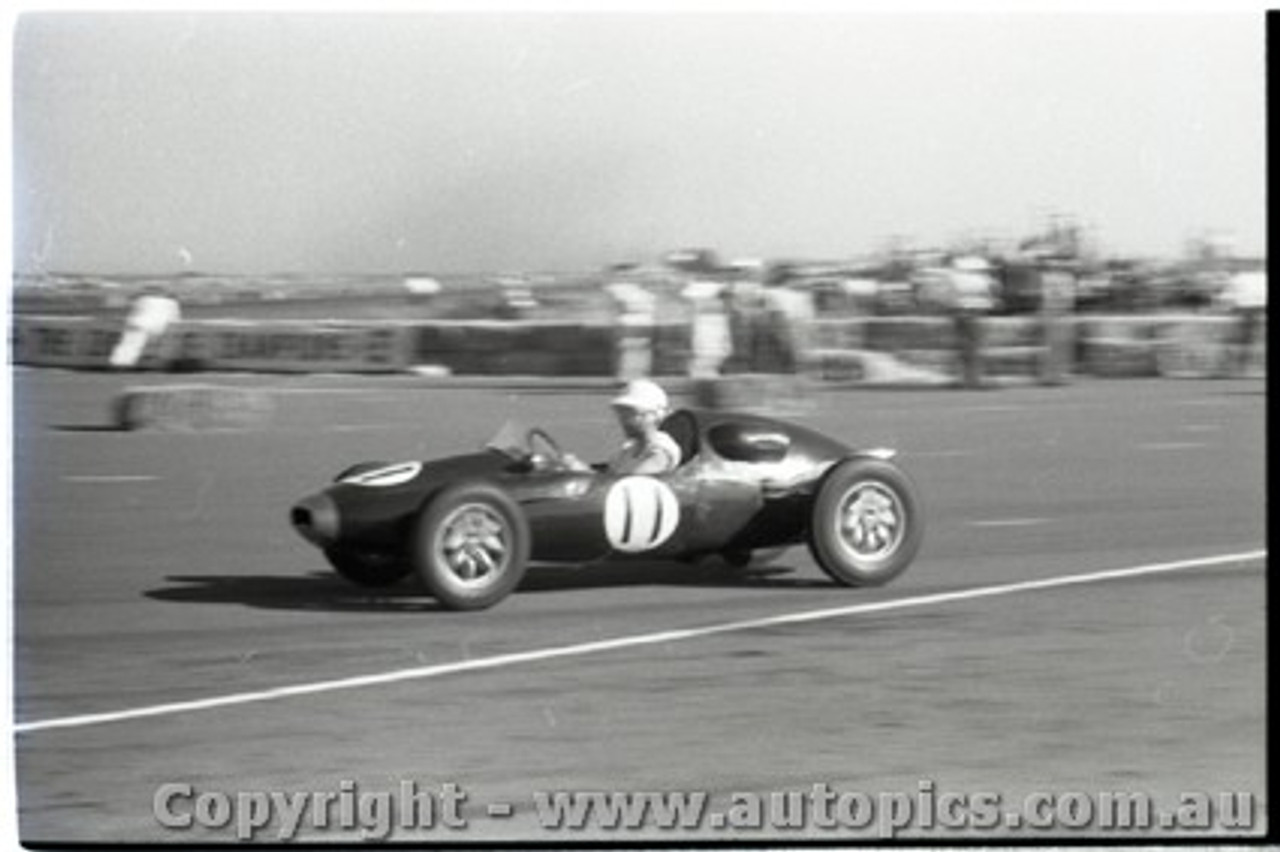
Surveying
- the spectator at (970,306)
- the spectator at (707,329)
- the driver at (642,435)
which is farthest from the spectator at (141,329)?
the spectator at (970,306)

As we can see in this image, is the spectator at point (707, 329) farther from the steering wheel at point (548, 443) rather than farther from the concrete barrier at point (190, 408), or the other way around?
the concrete barrier at point (190, 408)

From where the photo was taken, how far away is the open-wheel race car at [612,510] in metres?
9.83

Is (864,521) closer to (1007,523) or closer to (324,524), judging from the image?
(1007,523)

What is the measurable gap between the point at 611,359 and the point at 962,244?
28.4 inches

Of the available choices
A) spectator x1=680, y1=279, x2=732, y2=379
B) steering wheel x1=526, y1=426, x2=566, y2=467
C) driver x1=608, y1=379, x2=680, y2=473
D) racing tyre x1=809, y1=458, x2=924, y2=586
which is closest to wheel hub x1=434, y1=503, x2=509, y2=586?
steering wheel x1=526, y1=426, x2=566, y2=467

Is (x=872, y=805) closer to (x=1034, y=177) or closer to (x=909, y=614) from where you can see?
(x=909, y=614)

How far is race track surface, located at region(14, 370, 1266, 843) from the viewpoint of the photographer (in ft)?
32.0

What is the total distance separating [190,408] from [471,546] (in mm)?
616

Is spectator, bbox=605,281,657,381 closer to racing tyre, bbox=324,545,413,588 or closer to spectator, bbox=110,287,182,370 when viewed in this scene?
racing tyre, bbox=324,545,413,588

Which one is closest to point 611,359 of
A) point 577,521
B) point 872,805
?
point 577,521

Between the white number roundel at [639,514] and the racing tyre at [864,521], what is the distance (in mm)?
286

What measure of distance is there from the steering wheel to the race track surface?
0.02 m

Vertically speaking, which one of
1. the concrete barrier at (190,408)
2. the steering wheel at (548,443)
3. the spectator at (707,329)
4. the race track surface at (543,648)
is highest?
the spectator at (707,329)

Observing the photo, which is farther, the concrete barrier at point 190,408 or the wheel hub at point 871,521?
→ the wheel hub at point 871,521
